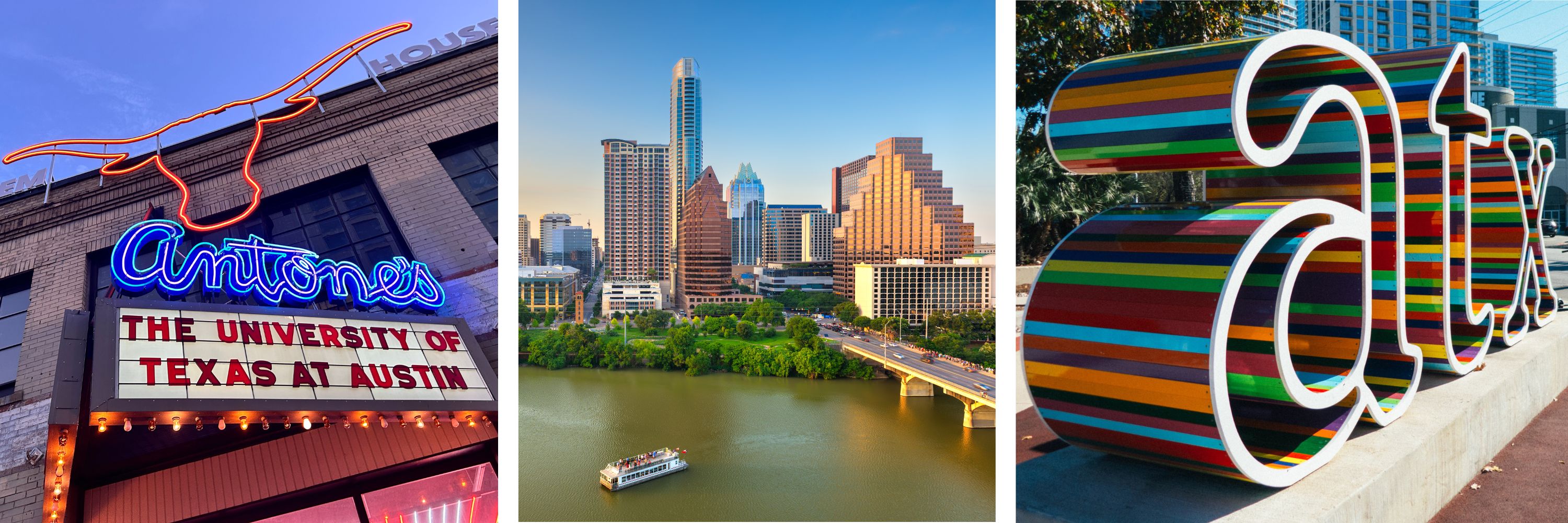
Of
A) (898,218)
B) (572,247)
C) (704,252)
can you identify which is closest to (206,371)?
(572,247)

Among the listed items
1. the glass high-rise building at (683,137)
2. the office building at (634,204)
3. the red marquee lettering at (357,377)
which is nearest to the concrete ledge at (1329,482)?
the red marquee lettering at (357,377)

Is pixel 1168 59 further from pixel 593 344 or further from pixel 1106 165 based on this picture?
pixel 593 344

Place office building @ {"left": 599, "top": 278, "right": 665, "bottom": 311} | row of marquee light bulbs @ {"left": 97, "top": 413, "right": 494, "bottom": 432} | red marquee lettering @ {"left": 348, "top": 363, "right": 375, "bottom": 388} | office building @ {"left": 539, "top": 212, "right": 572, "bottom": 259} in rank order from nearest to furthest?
row of marquee light bulbs @ {"left": 97, "top": 413, "right": 494, "bottom": 432}, red marquee lettering @ {"left": 348, "top": 363, "right": 375, "bottom": 388}, office building @ {"left": 539, "top": 212, "right": 572, "bottom": 259}, office building @ {"left": 599, "top": 278, "right": 665, "bottom": 311}

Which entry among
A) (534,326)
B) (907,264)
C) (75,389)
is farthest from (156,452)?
(907,264)

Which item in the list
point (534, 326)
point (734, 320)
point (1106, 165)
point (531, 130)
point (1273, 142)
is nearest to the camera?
point (1106, 165)

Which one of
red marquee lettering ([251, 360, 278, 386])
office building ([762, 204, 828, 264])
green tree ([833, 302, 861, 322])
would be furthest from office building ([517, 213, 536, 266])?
green tree ([833, 302, 861, 322])

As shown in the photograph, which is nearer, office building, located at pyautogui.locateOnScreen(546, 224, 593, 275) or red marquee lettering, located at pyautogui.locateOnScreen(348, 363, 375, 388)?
red marquee lettering, located at pyautogui.locateOnScreen(348, 363, 375, 388)

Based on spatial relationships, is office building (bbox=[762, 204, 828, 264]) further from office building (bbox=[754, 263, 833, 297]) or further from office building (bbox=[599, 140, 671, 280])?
office building (bbox=[599, 140, 671, 280])
